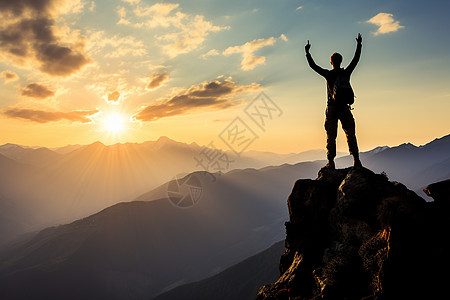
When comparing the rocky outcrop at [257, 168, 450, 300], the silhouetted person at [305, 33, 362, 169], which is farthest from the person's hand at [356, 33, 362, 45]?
the rocky outcrop at [257, 168, 450, 300]

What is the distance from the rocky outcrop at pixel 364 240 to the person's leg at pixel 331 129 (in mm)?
859

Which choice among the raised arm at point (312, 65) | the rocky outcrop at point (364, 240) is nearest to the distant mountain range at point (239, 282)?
the rocky outcrop at point (364, 240)

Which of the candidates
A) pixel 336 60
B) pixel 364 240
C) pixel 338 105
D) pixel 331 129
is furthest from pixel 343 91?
pixel 364 240

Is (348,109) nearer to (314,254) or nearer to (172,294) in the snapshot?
(314,254)

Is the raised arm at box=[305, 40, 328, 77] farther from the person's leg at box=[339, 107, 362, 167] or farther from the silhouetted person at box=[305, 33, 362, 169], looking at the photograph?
the person's leg at box=[339, 107, 362, 167]

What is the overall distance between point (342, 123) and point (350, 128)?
38cm

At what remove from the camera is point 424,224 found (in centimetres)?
578

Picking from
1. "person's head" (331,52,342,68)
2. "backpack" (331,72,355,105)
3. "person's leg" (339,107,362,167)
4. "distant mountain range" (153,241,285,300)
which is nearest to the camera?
"backpack" (331,72,355,105)

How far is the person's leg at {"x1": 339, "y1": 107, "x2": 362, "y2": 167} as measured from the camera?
34.0ft

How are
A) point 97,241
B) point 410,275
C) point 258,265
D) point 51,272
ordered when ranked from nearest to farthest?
point 410,275, point 258,265, point 51,272, point 97,241

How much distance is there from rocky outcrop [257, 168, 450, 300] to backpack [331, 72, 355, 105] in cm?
286

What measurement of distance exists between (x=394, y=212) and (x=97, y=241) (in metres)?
232

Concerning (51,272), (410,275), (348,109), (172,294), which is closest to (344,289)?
(410,275)

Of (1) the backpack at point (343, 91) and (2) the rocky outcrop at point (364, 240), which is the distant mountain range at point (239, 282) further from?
(1) the backpack at point (343, 91)
